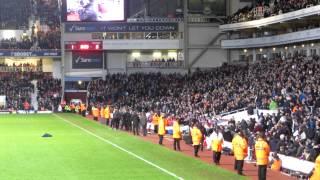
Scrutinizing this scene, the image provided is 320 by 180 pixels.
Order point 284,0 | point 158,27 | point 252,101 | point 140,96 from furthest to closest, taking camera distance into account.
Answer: point 158,27, point 140,96, point 284,0, point 252,101

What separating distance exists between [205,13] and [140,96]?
567 inches

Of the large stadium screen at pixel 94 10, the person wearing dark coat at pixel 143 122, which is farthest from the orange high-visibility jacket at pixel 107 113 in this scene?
the large stadium screen at pixel 94 10

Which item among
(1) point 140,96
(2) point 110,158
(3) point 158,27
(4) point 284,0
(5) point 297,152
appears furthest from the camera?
(3) point 158,27

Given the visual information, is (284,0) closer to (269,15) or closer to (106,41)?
(269,15)

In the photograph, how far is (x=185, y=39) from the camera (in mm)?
74688

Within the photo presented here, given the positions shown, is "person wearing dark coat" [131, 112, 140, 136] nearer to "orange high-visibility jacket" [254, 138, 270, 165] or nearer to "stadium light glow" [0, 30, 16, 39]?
"orange high-visibility jacket" [254, 138, 270, 165]

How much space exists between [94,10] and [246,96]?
26.2 metres

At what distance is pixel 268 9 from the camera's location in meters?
59.7

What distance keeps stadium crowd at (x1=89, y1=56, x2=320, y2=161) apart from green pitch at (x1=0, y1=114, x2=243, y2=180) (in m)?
3.45

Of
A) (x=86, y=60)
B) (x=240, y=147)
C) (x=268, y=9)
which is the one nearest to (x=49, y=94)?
(x=86, y=60)

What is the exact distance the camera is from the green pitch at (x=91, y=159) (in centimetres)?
2334

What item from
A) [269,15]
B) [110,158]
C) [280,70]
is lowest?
[110,158]

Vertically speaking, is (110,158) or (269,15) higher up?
(269,15)

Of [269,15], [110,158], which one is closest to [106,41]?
[269,15]
